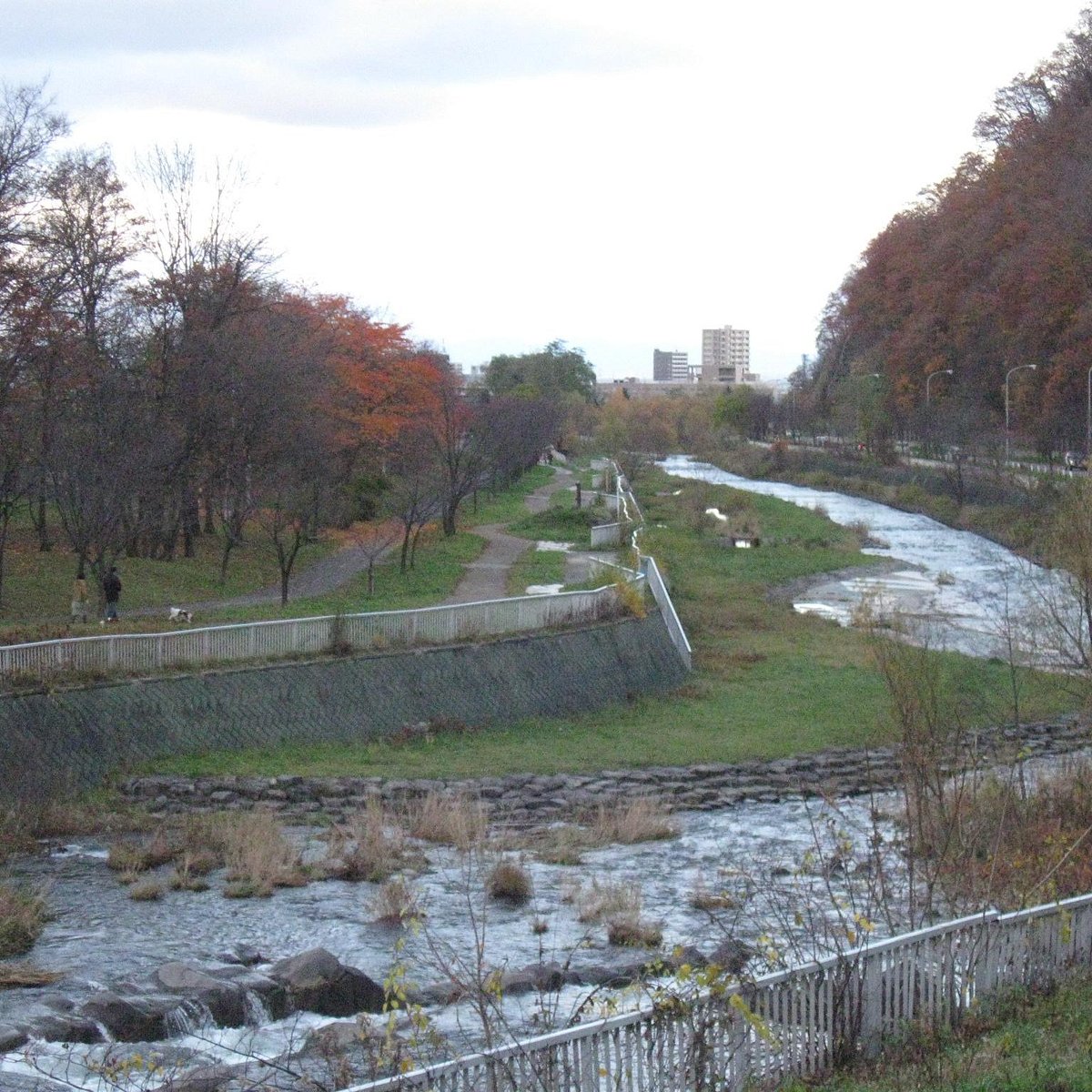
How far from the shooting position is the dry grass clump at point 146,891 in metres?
14.5

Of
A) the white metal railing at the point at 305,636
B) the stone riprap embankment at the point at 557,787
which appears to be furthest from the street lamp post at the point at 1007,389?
the stone riprap embankment at the point at 557,787

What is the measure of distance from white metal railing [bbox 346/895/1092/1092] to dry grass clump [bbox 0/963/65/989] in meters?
6.46

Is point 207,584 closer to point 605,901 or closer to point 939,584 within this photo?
point 939,584

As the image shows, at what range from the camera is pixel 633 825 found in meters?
18.2

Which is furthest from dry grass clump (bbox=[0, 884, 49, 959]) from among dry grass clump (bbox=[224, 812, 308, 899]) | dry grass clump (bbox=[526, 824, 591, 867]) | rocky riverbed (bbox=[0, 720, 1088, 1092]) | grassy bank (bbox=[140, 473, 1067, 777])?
grassy bank (bbox=[140, 473, 1067, 777])

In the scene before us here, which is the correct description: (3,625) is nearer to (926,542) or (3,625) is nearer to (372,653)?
(372,653)

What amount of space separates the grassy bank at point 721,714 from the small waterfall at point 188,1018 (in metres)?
9.64

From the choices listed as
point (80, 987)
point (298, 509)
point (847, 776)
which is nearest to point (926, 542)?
point (298, 509)

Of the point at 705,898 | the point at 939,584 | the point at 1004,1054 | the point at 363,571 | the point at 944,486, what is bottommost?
the point at 705,898

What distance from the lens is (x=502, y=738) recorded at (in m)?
24.1

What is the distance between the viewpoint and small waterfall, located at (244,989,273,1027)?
35.8 ft

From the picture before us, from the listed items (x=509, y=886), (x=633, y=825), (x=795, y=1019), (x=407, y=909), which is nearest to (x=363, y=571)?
(x=633, y=825)

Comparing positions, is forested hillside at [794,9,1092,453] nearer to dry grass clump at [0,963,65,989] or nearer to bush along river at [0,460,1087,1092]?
bush along river at [0,460,1087,1092]

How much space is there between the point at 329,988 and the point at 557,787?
10010 mm
